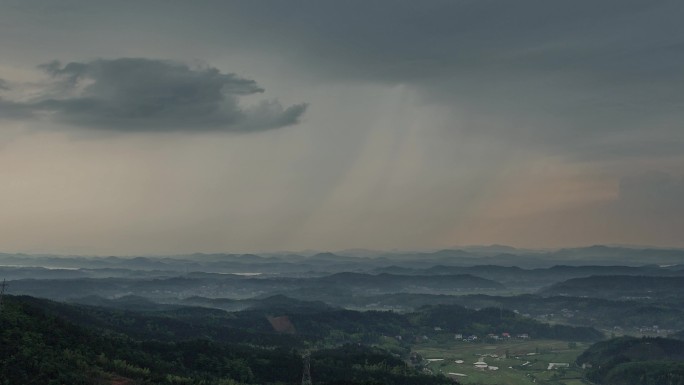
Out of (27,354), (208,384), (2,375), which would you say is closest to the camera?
(2,375)

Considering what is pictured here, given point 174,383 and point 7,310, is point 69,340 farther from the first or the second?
point 174,383

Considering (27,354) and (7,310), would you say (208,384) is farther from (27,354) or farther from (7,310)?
(7,310)

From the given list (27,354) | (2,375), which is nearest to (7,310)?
(27,354)

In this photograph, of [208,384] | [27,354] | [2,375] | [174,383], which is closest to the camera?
[2,375]

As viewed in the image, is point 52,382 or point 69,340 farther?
point 69,340

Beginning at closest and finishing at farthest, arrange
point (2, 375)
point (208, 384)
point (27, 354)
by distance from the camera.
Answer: point (2, 375) < point (27, 354) < point (208, 384)

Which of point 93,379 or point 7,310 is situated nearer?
point 93,379

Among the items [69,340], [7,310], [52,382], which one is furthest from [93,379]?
[7,310]

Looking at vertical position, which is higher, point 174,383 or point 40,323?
point 40,323

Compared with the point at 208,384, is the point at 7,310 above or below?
above
